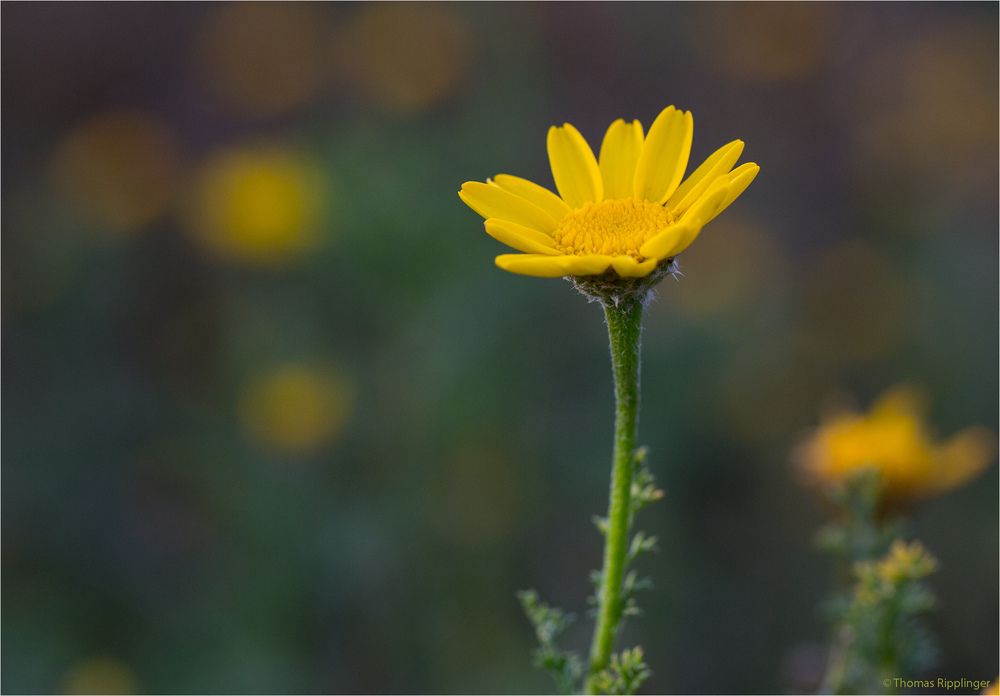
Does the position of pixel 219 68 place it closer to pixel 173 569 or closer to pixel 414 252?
pixel 414 252

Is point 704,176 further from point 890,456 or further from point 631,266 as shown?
point 890,456

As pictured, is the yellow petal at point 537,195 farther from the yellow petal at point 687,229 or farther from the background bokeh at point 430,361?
the background bokeh at point 430,361

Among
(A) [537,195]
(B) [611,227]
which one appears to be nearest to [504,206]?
(A) [537,195]

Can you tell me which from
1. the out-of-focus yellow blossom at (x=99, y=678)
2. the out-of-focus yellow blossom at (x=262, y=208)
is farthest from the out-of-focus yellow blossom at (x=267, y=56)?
the out-of-focus yellow blossom at (x=99, y=678)

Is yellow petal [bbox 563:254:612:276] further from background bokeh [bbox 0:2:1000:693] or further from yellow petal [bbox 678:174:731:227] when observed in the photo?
background bokeh [bbox 0:2:1000:693]

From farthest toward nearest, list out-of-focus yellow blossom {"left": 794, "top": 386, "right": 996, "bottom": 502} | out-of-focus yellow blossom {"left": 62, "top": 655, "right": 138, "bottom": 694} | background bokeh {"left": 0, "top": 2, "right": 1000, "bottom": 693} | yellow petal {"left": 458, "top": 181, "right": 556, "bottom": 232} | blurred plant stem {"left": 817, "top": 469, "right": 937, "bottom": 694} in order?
background bokeh {"left": 0, "top": 2, "right": 1000, "bottom": 693}, out-of-focus yellow blossom {"left": 62, "top": 655, "right": 138, "bottom": 694}, out-of-focus yellow blossom {"left": 794, "top": 386, "right": 996, "bottom": 502}, blurred plant stem {"left": 817, "top": 469, "right": 937, "bottom": 694}, yellow petal {"left": 458, "top": 181, "right": 556, "bottom": 232}

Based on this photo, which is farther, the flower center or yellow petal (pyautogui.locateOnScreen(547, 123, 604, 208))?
yellow petal (pyautogui.locateOnScreen(547, 123, 604, 208))

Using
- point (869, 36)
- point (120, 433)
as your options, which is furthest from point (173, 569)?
point (869, 36)

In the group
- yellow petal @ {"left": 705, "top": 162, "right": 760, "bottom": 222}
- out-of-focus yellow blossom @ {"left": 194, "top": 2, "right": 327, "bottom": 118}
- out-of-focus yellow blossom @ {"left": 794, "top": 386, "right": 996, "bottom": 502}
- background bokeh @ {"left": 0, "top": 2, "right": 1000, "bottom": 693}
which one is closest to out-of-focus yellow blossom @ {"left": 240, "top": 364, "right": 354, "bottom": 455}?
background bokeh @ {"left": 0, "top": 2, "right": 1000, "bottom": 693}
